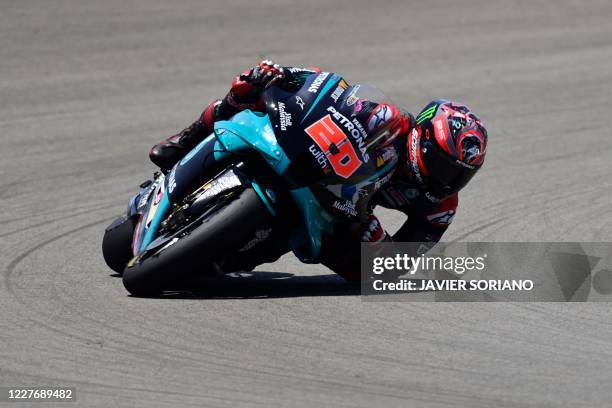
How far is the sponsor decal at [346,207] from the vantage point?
739 cm

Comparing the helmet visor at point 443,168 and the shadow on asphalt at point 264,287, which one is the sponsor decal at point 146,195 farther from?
the helmet visor at point 443,168

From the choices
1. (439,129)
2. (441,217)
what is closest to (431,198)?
(441,217)

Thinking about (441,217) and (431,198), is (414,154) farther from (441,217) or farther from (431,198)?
(441,217)

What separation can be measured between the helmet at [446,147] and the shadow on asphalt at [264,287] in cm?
96

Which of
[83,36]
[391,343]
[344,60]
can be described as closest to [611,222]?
[391,343]

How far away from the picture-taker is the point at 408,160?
7660mm

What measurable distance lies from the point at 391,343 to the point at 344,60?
32.0 ft

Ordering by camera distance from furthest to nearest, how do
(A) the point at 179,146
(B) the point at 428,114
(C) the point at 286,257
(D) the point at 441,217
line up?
(C) the point at 286,257 → (A) the point at 179,146 → (D) the point at 441,217 → (B) the point at 428,114

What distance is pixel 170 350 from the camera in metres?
6.33

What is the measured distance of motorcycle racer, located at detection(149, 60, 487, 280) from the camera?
7477 millimetres

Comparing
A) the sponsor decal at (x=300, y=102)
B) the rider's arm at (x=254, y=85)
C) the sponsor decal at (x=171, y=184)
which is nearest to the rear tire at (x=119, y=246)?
the sponsor decal at (x=171, y=184)

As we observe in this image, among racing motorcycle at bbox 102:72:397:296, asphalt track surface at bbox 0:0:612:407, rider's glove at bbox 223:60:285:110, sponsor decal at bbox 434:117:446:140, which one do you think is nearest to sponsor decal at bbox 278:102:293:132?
racing motorcycle at bbox 102:72:397:296

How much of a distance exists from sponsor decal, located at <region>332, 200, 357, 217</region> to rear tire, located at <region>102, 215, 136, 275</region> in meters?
1.63

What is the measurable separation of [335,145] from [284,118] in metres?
0.38
